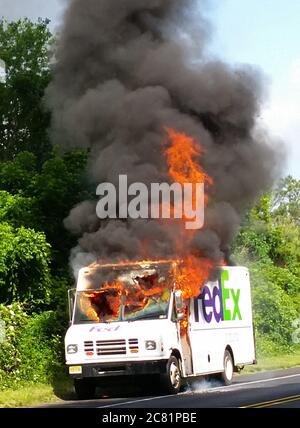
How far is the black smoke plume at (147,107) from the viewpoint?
81.9 ft

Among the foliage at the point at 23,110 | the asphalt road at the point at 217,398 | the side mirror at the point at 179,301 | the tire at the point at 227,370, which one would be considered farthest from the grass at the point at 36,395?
the foliage at the point at 23,110

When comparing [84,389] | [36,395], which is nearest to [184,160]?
[84,389]

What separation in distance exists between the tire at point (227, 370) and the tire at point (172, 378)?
3155 mm

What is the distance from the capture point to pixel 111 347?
20.2 metres

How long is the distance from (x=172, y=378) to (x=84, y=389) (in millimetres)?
2005

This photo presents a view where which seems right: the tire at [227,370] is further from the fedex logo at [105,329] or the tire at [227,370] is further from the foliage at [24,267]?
the foliage at [24,267]

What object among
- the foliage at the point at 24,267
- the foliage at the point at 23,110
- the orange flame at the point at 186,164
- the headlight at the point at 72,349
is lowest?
the headlight at the point at 72,349

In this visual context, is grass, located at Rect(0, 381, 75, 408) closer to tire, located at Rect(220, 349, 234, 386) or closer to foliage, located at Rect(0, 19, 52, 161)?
tire, located at Rect(220, 349, 234, 386)

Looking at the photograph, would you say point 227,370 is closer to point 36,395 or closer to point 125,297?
Answer: point 125,297

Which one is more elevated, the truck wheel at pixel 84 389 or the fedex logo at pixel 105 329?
the fedex logo at pixel 105 329

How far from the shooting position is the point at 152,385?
2138 centimetres

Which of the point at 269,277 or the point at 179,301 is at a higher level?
the point at 269,277

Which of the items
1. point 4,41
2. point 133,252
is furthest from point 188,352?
point 4,41

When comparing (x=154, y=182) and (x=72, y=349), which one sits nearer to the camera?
(x=72, y=349)
